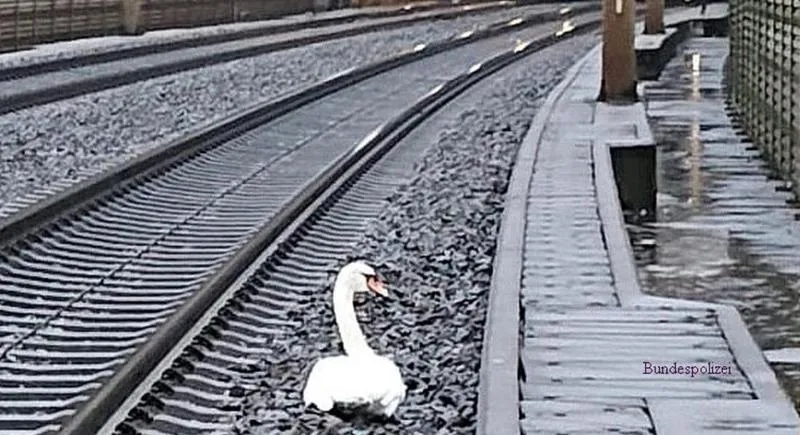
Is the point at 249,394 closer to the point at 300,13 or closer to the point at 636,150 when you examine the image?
the point at 636,150

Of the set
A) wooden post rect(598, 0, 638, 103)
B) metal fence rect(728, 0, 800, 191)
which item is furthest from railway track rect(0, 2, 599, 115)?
metal fence rect(728, 0, 800, 191)

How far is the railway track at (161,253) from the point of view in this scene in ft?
28.8

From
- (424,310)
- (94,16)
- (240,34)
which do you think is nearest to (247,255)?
(424,310)

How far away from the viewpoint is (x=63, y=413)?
827cm

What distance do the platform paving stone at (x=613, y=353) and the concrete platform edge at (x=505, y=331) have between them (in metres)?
0.07

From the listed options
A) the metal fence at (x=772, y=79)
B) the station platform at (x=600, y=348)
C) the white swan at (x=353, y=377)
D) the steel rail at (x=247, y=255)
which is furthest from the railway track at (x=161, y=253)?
the metal fence at (x=772, y=79)

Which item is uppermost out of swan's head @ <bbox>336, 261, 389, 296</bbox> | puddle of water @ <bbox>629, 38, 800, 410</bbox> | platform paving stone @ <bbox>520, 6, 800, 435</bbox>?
swan's head @ <bbox>336, 261, 389, 296</bbox>

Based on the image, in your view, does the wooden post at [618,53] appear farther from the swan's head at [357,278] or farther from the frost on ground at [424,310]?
the swan's head at [357,278]

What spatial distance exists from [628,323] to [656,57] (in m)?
22.5

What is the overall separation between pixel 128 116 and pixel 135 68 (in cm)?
767

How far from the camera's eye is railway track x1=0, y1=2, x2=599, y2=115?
78.1 ft

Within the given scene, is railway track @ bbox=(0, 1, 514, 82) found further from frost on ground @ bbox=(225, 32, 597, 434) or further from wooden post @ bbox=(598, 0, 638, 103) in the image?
frost on ground @ bbox=(225, 32, 597, 434)

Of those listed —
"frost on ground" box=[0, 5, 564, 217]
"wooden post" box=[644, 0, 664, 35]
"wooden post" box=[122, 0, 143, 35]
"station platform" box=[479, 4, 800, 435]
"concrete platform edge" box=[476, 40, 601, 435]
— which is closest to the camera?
"concrete platform edge" box=[476, 40, 601, 435]

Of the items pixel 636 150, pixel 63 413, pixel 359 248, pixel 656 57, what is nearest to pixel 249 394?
pixel 63 413
